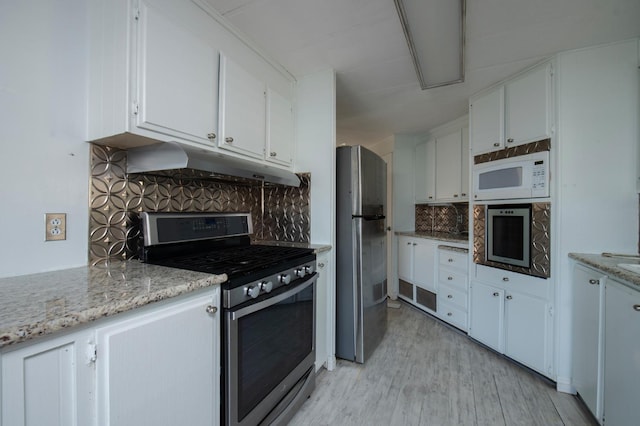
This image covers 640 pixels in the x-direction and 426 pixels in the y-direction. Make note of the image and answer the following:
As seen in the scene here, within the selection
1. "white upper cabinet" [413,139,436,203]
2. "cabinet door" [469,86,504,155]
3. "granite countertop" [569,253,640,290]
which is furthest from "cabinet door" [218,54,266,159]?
"white upper cabinet" [413,139,436,203]

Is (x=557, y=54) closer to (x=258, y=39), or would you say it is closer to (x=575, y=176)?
(x=575, y=176)

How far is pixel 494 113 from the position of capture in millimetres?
2260

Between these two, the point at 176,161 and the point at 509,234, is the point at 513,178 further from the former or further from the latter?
the point at 176,161

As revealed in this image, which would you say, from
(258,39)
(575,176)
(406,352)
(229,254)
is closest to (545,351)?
(406,352)

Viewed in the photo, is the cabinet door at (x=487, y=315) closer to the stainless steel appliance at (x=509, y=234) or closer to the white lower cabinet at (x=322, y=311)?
the stainless steel appliance at (x=509, y=234)

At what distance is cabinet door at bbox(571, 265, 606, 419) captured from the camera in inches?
57.6

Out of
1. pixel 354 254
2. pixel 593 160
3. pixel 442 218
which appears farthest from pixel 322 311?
pixel 442 218

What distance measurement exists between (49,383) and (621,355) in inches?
88.1

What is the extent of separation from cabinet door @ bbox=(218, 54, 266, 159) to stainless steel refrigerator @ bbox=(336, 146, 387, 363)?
28.3 inches

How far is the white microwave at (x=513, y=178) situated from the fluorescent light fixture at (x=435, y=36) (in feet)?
2.59

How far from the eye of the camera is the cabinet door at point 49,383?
0.60 metres

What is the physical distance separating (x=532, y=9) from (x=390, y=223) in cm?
271

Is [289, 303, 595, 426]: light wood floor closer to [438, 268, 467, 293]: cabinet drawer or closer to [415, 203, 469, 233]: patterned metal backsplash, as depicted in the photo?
[438, 268, 467, 293]: cabinet drawer

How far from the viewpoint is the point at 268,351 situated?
1338mm
